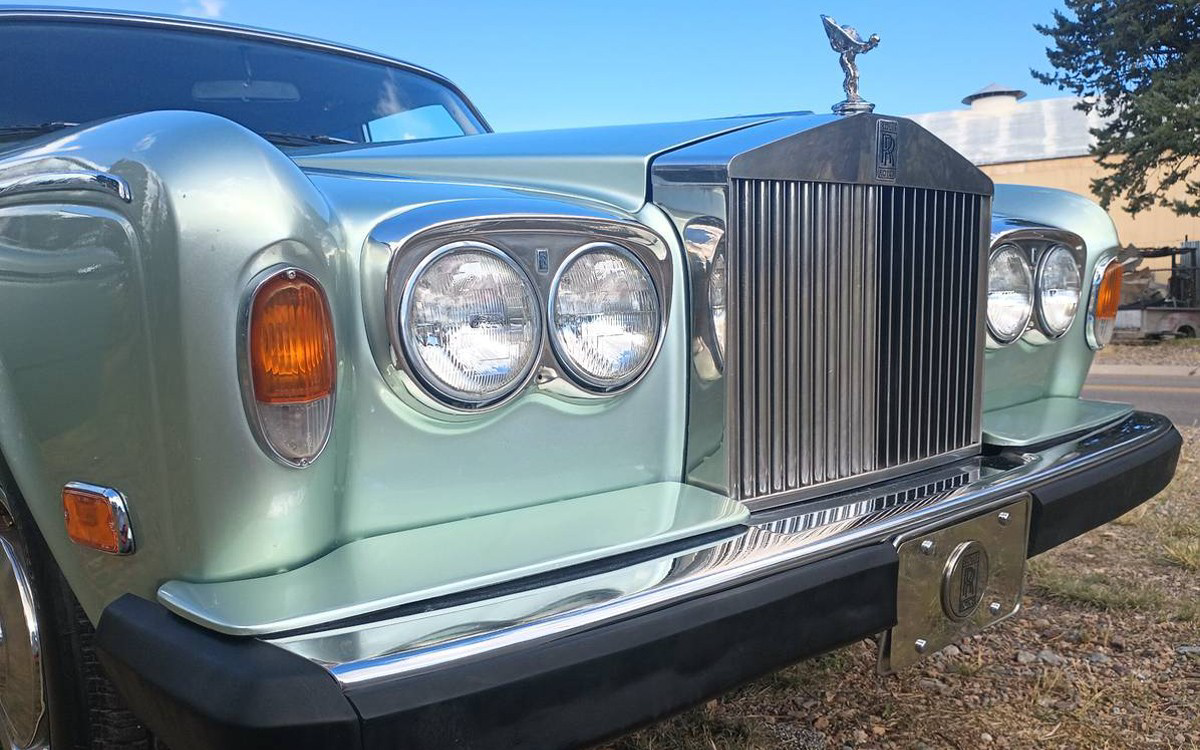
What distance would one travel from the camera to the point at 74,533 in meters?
1.39

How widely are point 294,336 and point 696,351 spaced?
2.40 feet

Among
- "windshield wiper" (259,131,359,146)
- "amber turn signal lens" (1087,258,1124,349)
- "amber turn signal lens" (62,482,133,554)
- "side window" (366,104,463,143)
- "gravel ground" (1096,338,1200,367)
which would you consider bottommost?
"gravel ground" (1096,338,1200,367)

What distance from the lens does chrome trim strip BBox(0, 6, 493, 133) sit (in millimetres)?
2291

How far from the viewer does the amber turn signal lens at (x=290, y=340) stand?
1.22m

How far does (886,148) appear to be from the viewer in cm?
184

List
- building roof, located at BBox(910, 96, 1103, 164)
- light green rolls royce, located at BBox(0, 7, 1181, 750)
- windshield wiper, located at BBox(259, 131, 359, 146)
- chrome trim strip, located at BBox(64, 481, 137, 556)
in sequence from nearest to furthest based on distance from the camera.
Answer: light green rolls royce, located at BBox(0, 7, 1181, 750) < chrome trim strip, located at BBox(64, 481, 137, 556) < windshield wiper, located at BBox(259, 131, 359, 146) < building roof, located at BBox(910, 96, 1103, 164)

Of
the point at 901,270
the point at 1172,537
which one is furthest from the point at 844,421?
the point at 1172,537

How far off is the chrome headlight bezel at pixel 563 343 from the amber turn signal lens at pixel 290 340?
0.37 m

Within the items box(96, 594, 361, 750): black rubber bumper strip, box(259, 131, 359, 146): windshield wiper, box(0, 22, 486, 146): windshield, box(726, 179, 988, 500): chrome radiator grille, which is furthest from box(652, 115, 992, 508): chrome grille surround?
box(0, 22, 486, 146): windshield

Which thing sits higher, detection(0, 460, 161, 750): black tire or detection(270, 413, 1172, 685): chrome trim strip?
detection(270, 413, 1172, 685): chrome trim strip

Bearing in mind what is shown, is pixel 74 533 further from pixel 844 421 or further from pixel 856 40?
pixel 856 40

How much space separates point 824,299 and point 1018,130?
105ft

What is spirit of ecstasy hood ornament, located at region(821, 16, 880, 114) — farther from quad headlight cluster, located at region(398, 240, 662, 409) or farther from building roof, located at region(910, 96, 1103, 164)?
building roof, located at region(910, 96, 1103, 164)

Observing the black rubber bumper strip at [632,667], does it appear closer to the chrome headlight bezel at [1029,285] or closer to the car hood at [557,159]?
the car hood at [557,159]
